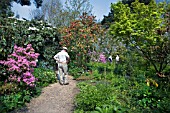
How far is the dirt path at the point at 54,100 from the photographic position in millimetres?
6254

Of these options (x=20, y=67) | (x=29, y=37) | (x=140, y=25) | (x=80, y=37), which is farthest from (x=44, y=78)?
(x=140, y=25)

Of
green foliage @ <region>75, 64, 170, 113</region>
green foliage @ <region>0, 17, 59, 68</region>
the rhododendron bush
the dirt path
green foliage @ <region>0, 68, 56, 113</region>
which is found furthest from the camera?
the rhododendron bush

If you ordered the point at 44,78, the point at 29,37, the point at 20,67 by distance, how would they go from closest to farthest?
the point at 20,67 < the point at 44,78 < the point at 29,37

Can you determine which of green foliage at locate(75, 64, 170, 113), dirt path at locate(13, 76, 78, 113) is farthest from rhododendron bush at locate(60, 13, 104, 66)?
green foliage at locate(75, 64, 170, 113)

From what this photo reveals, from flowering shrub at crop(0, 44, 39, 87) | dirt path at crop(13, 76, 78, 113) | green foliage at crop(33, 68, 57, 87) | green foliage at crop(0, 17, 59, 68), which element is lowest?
dirt path at crop(13, 76, 78, 113)

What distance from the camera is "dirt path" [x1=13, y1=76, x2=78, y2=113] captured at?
246 inches

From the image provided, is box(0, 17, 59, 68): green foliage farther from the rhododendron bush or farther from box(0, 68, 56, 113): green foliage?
box(0, 68, 56, 113): green foliage

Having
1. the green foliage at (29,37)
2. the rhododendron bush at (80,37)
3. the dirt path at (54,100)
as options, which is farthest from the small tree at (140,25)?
the green foliage at (29,37)

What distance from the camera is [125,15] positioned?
34.0 feet

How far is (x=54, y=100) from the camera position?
281 inches

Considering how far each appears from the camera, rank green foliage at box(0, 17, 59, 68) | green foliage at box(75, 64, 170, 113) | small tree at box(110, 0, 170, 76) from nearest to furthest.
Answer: green foliage at box(75, 64, 170, 113)
green foliage at box(0, 17, 59, 68)
small tree at box(110, 0, 170, 76)

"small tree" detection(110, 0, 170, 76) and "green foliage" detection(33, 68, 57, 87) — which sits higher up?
"small tree" detection(110, 0, 170, 76)

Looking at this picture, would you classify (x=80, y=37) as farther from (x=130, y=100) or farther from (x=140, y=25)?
(x=130, y=100)

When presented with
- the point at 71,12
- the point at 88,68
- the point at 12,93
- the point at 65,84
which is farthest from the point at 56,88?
the point at 71,12
